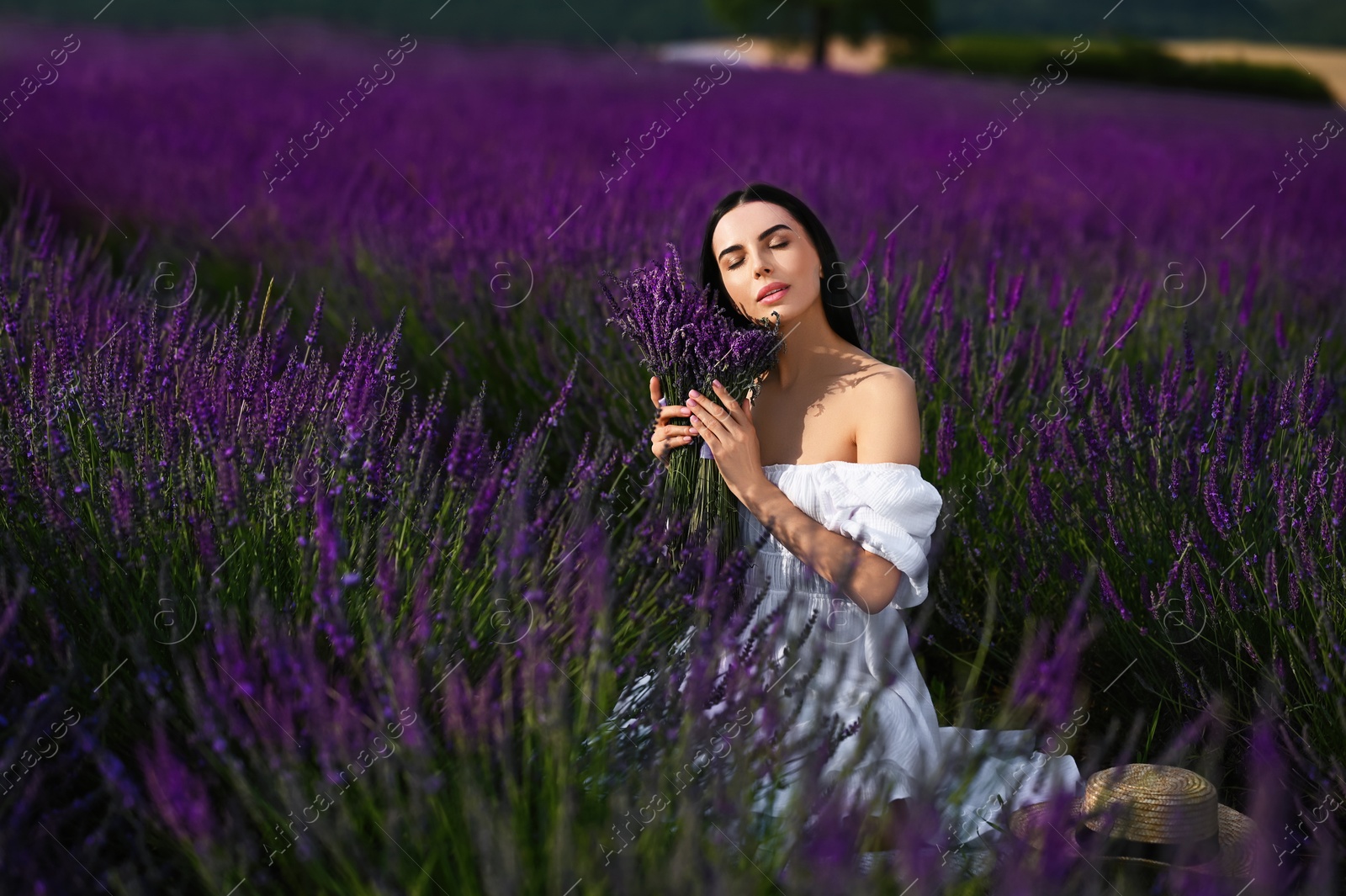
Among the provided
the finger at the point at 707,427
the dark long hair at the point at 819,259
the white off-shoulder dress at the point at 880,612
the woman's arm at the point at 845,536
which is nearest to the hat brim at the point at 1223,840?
the white off-shoulder dress at the point at 880,612

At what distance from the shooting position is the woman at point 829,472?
1634 mm

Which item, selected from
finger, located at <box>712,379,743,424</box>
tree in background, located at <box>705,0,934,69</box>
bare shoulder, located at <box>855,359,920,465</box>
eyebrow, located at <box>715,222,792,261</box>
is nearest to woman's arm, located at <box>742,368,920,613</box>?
bare shoulder, located at <box>855,359,920,465</box>

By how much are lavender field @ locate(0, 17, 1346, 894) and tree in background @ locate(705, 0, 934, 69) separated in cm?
2274

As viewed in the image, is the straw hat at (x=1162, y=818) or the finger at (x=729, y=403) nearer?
the straw hat at (x=1162, y=818)

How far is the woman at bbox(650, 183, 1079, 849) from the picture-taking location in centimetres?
163

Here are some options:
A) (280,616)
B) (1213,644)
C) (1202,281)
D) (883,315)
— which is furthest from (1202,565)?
(1202,281)

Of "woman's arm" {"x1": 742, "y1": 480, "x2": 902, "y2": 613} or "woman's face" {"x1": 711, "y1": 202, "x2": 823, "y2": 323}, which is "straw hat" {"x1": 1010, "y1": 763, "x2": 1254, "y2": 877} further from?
"woman's face" {"x1": 711, "y1": 202, "x2": 823, "y2": 323}

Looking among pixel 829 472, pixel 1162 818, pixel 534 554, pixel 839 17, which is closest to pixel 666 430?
pixel 829 472

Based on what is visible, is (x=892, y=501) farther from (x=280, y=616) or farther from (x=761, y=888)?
(x=280, y=616)

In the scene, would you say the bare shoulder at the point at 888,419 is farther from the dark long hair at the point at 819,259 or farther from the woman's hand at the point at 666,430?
the woman's hand at the point at 666,430

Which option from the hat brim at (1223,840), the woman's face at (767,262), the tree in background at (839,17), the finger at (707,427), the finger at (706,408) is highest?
the tree in background at (839,17)

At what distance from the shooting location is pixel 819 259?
1.90 metres

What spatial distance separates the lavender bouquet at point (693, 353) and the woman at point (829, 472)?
37mm

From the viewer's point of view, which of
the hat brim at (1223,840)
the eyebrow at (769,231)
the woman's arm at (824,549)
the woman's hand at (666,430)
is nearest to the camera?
the hat brim at (1223,840)
